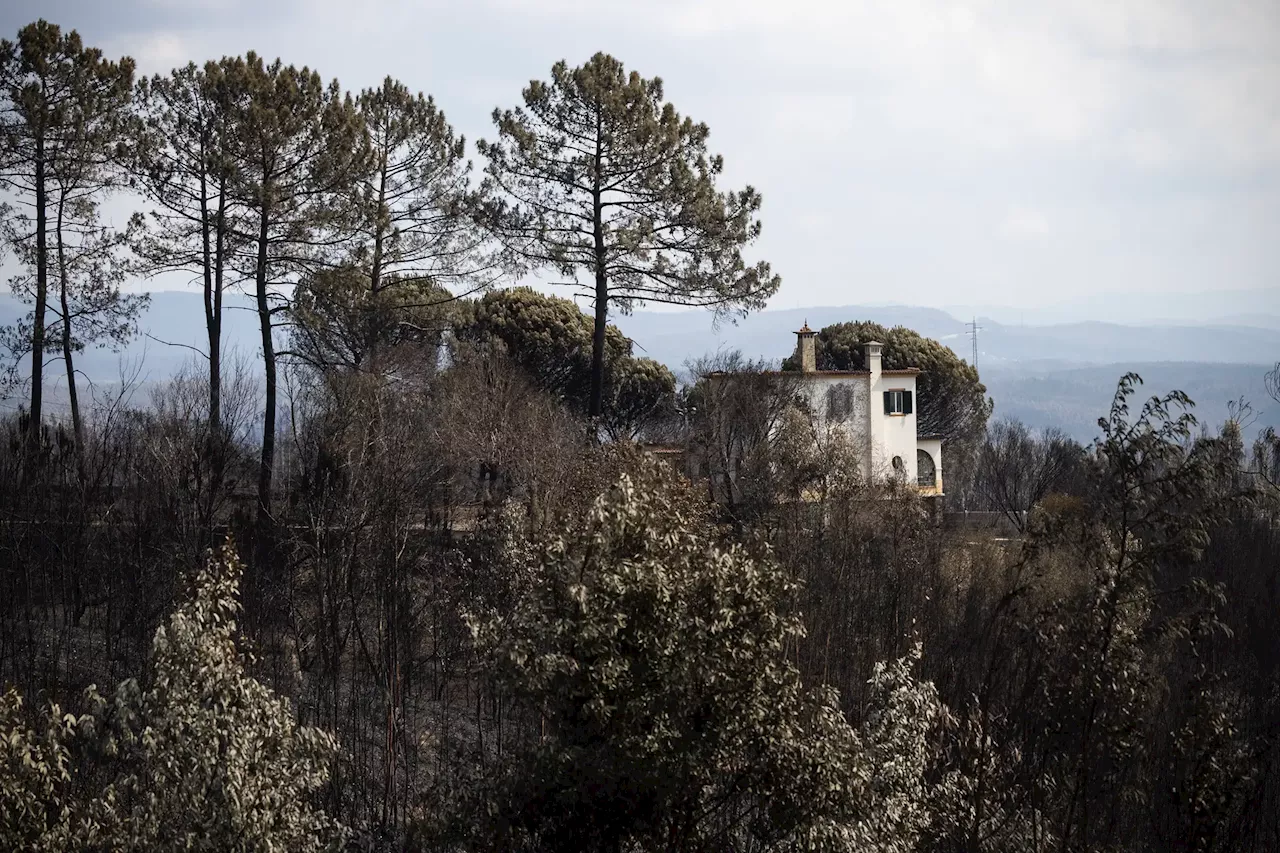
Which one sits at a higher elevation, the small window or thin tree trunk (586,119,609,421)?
thin tree trunk (586,119,609,421)

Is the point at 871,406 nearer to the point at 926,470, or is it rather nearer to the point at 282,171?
the point at 926,470

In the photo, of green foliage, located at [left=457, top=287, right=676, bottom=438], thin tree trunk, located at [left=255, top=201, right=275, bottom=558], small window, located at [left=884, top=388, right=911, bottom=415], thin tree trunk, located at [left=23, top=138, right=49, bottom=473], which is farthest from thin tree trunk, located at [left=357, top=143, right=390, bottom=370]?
small window, located at [left=884, top=388, right=911, bottom=415]

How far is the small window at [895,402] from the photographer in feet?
157

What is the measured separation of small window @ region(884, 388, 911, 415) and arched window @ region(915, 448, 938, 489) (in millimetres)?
Answer: 3640

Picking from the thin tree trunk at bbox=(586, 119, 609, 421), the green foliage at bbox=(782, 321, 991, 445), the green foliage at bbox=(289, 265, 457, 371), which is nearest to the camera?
the green foliage at bbox=(289, 265, 457, 371)

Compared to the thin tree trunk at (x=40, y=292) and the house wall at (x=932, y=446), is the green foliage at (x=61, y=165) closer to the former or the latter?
the thin tree trunk at (x=40, y=292)

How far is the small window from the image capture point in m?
47.9

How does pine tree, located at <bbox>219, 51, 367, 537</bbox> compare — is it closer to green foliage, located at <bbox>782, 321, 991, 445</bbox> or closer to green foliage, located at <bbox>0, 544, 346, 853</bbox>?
green foliage, located at <bbox>0, 544, 346, 853</bbox>

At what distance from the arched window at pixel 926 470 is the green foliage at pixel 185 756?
4147 centimetres

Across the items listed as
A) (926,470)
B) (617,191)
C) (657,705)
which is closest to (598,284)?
(617,191)

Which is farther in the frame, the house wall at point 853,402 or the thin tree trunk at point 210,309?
the house wall at point 853,402

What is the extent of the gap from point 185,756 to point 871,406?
3759 cm

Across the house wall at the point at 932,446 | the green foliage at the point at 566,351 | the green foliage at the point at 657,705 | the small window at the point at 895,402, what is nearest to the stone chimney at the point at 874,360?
the small window at the point at 895,402

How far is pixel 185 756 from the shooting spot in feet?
39.1
